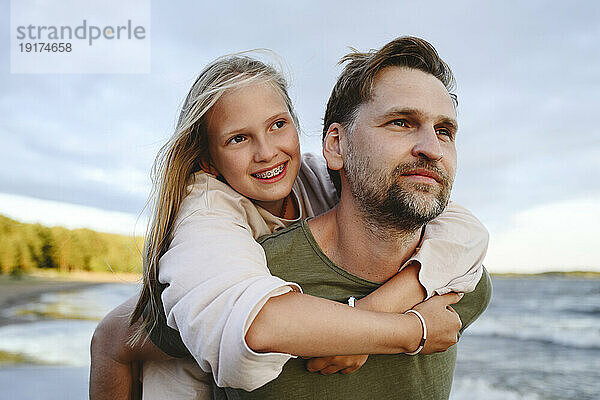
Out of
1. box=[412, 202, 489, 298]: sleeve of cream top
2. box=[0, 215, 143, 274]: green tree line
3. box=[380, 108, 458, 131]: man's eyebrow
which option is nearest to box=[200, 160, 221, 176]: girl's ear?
box=[380, 108, 458, 131]: man's eyebrow

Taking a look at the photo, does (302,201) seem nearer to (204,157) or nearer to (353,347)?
(204,157)

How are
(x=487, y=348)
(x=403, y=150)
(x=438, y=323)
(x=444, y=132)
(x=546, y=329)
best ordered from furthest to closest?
(x=546, y=329) < (x=487, y=348) < (x=444, y=132) < (x=403, y=150) < (x=438, y=323)

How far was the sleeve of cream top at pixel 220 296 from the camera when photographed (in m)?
1.28

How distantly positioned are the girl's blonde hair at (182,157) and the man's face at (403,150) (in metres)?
0.35

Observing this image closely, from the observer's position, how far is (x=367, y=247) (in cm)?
185

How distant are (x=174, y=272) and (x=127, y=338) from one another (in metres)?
0.78

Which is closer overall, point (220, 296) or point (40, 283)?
point (220, 296)

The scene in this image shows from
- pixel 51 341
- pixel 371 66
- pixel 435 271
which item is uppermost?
pixel 371 66

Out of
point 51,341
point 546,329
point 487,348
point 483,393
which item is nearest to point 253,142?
point 483,393

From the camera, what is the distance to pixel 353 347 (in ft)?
4.53

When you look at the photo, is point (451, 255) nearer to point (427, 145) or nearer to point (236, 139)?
point (427, 145)

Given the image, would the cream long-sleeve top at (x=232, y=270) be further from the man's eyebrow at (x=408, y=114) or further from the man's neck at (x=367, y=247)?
the man's eyebrow at (x=408, y=114)

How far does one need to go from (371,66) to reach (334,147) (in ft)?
0.94

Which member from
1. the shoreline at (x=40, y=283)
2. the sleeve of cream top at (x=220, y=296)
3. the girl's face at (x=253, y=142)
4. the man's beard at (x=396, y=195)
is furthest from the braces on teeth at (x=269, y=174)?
the shoreline at (x=40, y=283)
